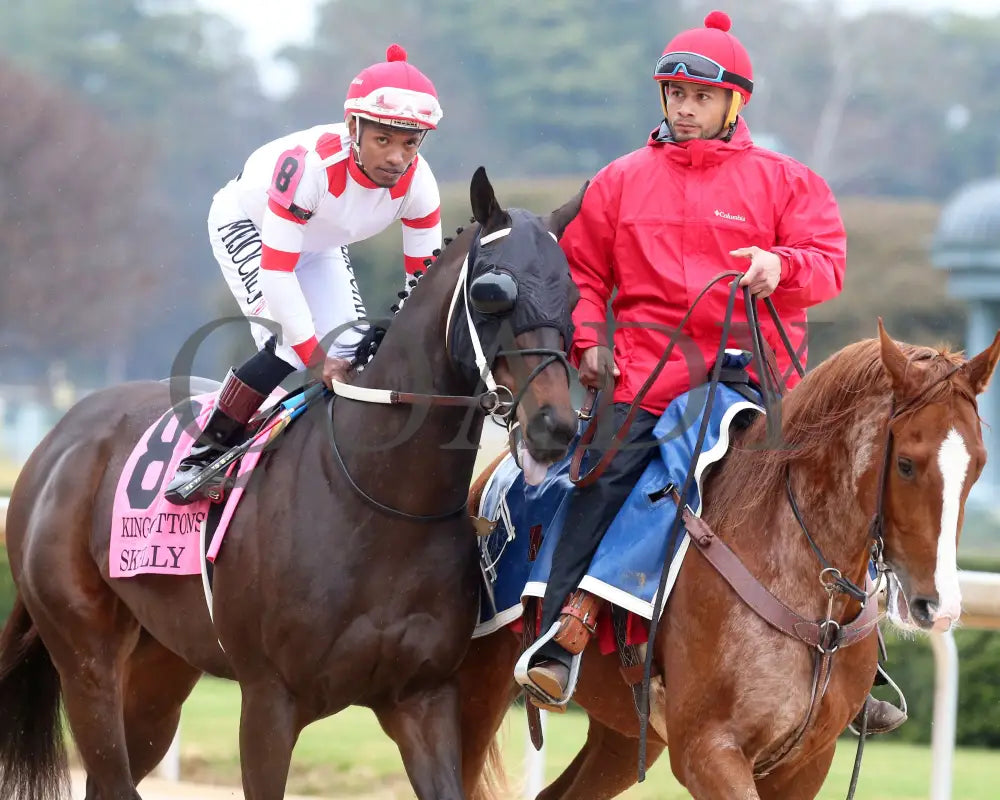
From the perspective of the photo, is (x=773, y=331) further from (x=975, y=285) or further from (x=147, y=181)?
(x=147, y=181)

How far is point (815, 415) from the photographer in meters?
4.07

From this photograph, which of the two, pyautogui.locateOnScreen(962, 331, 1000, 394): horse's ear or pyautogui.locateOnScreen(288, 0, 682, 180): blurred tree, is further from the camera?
pyautogui.locateOnScreen(288, 0, 682, 180): blurred tree

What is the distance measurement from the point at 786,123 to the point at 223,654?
3183cm

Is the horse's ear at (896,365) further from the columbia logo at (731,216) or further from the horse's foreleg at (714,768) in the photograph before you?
the horse's foreleg at (714,768)

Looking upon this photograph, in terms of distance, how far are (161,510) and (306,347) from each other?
2.56 ft

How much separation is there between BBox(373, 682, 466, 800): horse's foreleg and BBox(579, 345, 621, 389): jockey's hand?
973 millimetres

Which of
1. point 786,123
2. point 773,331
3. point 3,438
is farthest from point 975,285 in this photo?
point 773,331

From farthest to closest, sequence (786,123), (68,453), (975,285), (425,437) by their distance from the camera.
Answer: (786,123), (975,285), (68,453), (425,437)

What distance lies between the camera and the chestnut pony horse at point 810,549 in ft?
12.0

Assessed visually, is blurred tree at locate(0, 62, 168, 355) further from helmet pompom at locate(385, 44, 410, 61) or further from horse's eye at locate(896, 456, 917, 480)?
horse's eye at locate(896, 456, 917, 480)

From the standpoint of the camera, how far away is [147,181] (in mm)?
35625

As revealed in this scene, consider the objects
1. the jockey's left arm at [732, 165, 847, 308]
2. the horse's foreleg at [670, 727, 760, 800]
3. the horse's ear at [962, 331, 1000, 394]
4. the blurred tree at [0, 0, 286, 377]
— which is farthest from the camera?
the blurred tree at [0, 0, 286, 377]

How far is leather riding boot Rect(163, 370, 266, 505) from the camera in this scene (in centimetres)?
473

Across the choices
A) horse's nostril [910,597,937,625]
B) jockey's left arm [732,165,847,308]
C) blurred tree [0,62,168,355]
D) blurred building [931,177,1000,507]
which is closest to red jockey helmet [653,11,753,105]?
jockey's left arm [732,165,847,308]
